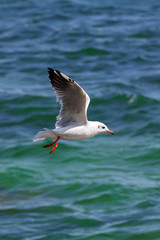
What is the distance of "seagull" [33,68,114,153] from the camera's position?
11445mm

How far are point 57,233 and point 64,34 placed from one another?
2145 cm

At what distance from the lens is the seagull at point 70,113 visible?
37.6 feet

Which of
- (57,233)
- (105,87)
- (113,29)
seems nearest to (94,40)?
(113,29)

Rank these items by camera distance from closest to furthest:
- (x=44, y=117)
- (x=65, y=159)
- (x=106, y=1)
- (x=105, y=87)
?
(x=65, y=159) < (x=44, y=117) < (x=105, y=87) < (x=106, y=1)

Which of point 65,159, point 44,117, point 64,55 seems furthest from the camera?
point 64,55

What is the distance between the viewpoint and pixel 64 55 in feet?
124

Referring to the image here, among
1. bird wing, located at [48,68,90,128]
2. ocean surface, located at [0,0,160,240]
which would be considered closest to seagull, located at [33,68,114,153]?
bird wing, located at [48,68,90,128]

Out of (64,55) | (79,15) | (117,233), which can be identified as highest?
(79,15)

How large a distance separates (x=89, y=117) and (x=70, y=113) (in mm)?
18748

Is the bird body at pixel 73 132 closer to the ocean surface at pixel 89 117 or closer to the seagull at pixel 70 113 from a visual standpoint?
the seagull at pixel 70 113

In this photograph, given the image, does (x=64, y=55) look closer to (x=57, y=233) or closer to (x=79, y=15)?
(x=79, y=15)

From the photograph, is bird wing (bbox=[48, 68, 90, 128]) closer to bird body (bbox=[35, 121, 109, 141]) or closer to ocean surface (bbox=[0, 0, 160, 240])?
bird body (bbox=[35, 121, 109, 141])

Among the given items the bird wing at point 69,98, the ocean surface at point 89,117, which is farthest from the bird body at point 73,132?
the ocean surface at point 89,117

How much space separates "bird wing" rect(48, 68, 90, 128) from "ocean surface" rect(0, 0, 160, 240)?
1002cm
